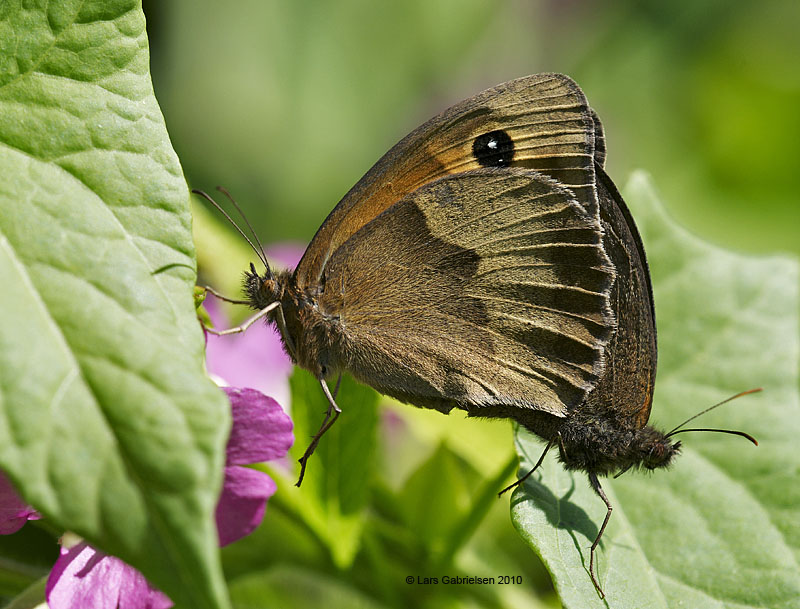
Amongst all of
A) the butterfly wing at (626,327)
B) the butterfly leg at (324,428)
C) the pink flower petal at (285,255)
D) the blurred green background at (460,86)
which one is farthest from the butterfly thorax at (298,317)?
the blurred green background at (460,86)

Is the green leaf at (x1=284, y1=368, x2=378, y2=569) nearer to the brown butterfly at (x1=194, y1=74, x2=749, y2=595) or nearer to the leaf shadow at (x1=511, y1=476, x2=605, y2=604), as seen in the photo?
the brown butterfly at (x1=194, y1=74, x2=749, y2=595)

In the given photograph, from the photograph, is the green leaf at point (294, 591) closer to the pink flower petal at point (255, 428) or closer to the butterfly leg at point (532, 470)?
the butterfly leg at point (532, 470)

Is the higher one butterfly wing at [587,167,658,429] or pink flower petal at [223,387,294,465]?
butterfly wing at [587,167,658,429]

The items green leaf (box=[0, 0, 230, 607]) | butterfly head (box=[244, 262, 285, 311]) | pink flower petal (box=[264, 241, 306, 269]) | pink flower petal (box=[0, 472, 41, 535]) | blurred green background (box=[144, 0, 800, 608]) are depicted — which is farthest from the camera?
blurred green background (box=[144, 0, 800, 608])

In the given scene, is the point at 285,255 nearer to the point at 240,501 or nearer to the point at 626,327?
the point at 626,327

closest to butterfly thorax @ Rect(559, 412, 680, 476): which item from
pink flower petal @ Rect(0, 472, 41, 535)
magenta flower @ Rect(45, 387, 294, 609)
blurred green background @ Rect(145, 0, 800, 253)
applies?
magenta flower @ Rect(45, 387, 294, 609)
